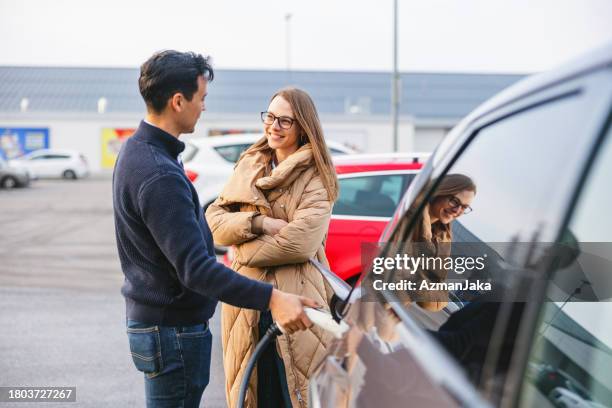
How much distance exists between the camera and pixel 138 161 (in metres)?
2.40

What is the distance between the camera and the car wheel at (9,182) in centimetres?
2994

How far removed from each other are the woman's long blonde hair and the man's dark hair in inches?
38.7

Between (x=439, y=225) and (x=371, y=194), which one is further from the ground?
(x=439, y=225)

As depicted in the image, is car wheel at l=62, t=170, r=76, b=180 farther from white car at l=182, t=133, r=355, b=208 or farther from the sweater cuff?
the sweater cuff

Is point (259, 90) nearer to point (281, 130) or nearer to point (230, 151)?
point (230, 151)

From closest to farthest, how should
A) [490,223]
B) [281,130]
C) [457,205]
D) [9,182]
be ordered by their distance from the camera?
[490,223], [457,205], [281,130], [9,182]

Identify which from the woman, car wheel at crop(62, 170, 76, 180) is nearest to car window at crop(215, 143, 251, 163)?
the woman

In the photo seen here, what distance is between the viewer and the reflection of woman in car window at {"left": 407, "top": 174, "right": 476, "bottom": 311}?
1619 millimetres

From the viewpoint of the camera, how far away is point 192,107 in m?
2.50

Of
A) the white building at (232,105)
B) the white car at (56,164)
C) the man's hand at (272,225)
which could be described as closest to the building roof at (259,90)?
the white building at (232,105)

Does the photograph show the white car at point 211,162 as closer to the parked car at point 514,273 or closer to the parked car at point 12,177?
the parked car at point 514,273

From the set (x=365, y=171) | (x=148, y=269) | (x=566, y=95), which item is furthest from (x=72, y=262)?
(x=566, y=95)

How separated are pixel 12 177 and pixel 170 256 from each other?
97.9 feet

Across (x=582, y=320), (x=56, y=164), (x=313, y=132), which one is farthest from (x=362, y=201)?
(x=56, y=164)
